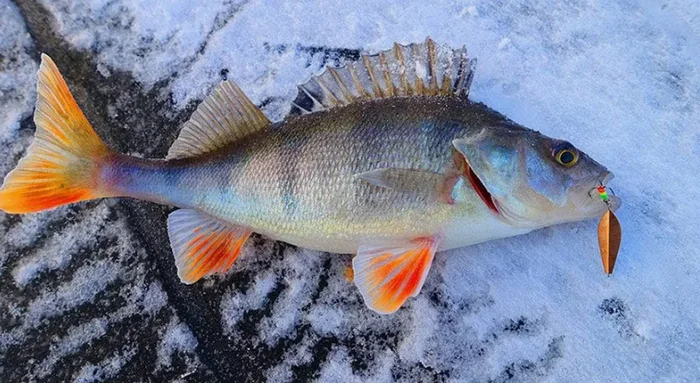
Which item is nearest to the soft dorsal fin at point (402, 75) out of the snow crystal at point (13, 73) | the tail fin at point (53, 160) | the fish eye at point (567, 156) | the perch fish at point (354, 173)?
the perch fish at point (354, 173)

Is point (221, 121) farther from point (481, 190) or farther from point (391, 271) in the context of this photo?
point (481, 190)

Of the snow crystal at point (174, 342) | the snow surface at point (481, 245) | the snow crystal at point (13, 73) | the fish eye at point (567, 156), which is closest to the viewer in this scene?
the fish eye at point (567, 156)

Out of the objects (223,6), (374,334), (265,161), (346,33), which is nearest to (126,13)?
(223,6)

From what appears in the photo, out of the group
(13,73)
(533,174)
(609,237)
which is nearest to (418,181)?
(533,174)

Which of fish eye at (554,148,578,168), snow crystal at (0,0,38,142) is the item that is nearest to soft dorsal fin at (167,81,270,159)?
snow crystal at (0,0,38,142)

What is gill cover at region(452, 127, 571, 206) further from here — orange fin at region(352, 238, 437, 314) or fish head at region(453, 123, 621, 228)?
orange fin at region(352, 238, 437, 314)

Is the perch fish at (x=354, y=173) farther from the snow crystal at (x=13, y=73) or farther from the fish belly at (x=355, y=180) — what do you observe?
the snow crystal at (x=13, y=73)
